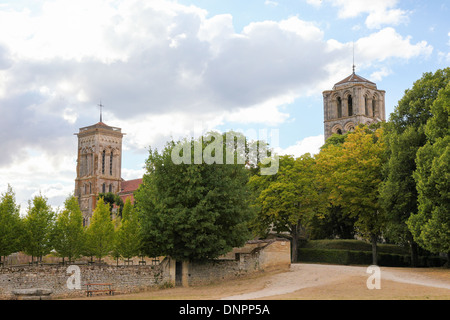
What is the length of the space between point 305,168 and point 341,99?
55356mm

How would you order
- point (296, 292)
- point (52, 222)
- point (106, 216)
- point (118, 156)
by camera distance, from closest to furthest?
1. point (296, 292)
2. point (52, 222)
3. point (106, 216)
4. point (118, 156)

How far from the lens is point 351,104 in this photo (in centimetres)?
9838

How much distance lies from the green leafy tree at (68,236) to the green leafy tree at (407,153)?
22269 millimetres

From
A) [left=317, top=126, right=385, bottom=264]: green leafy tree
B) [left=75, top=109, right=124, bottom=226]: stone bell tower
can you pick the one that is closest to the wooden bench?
[left=317, top=126, right=385, bottom=264]: green leafy tree

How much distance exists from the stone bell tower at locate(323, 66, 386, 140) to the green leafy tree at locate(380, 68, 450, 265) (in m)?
58.2

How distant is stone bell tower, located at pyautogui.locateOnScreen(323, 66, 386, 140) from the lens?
9600cm

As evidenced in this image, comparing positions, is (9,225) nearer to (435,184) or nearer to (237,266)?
(237,266)

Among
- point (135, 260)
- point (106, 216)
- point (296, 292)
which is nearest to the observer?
point (296, 292)

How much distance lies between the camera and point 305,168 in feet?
151

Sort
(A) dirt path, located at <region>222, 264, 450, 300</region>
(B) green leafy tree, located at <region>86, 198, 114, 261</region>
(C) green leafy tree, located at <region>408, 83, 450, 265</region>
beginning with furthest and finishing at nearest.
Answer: (B) green leafy tree, located at <region>86, 198, 114, 261</region> < (C) green leafy tree, located at <region>408, 83, 450, 265</region> < (A) dirt path, located at <region>222, 264, 450, 300</region>

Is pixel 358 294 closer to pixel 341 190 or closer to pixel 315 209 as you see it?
pixel 341 190

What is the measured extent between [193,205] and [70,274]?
313 inches

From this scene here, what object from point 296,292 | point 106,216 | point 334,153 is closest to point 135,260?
point 106,216

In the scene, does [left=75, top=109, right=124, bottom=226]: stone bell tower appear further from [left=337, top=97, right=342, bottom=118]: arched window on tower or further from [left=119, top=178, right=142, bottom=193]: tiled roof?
[left=337, top=97, right=342, bottom=118]: arched window on tower
